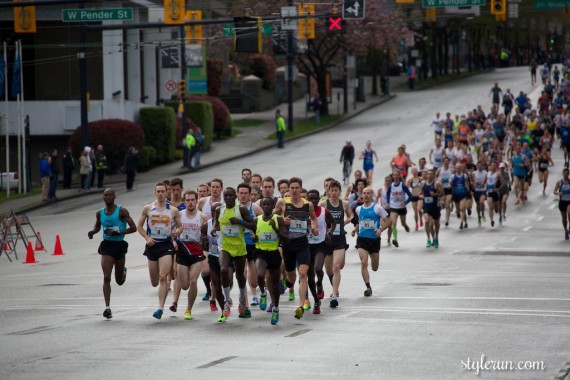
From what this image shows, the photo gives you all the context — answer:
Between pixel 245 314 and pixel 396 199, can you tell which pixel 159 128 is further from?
pixel 245 314

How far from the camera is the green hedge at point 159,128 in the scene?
54.0 meters

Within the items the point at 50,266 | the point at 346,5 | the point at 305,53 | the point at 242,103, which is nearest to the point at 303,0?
the point at 305,53

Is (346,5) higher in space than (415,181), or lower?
higher

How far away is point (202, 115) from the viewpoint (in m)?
58.1

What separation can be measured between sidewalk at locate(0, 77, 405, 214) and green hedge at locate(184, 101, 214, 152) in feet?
1.91

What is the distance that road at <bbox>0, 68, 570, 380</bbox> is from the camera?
1318 cm

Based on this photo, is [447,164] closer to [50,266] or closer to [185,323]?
[50,266]

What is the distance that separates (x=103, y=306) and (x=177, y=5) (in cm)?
1789

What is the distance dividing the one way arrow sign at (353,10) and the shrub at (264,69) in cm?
4154

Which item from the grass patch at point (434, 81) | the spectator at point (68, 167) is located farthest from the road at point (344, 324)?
the grass patch at point (434, 81)

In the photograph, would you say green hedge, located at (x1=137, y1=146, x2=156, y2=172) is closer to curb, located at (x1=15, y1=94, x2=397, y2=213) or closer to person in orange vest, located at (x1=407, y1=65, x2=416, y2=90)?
curb, located at (x1=15, y1=94, x2=397, y2=213)

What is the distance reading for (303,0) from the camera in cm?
6319

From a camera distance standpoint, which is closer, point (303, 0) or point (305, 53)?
point (303, 0)

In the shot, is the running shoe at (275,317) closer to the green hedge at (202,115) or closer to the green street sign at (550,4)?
the green street sign at (550,4)
